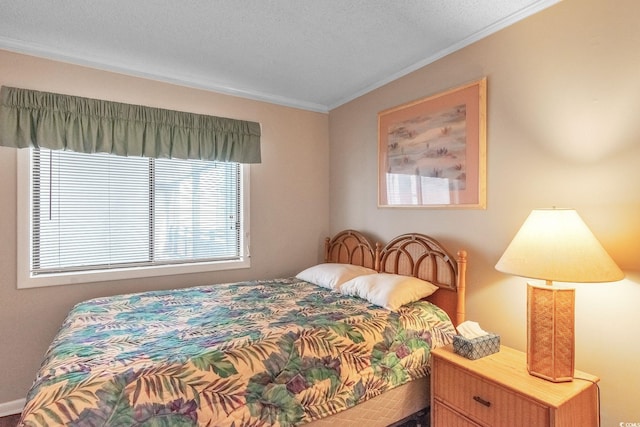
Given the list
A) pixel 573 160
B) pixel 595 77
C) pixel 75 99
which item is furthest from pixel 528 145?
pixel 75 99

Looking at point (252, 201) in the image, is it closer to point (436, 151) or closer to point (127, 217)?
point (127, 217)

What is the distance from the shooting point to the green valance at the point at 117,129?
231 centimetres

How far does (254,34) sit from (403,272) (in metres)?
2.09

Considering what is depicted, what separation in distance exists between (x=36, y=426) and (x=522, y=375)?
197cm

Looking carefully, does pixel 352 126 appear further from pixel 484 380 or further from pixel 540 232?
pixel 484 380

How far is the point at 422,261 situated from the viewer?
2.52m

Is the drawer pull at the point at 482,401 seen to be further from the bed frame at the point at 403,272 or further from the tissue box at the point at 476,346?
the bed frame at the point at 403,272

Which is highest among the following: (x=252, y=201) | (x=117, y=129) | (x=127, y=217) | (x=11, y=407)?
(x=117, y=129)

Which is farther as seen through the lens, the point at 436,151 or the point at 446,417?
the point at 436,151

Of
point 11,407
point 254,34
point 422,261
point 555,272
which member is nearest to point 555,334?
point 555,272

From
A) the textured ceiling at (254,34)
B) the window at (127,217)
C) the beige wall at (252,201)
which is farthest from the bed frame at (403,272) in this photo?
the textured ceiling at (254,34)

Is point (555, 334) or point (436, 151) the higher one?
point (436, 151)

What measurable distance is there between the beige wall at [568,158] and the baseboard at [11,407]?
3.30 meters

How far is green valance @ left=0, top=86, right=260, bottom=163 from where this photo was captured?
7.59 ft
